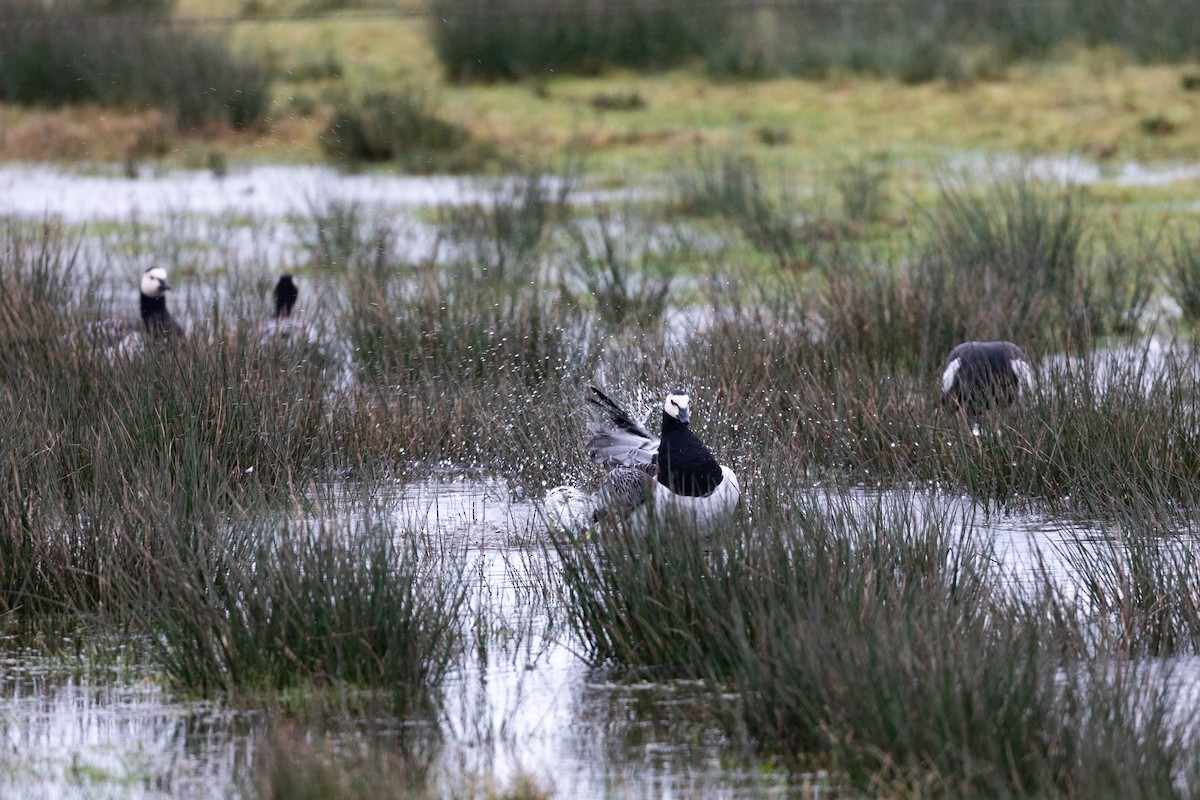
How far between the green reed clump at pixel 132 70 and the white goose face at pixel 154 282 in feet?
29.6

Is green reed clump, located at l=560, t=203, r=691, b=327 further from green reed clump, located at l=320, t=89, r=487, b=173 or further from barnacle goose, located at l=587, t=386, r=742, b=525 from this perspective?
green reed clump, located at l=320, t=89, r=487, b=173

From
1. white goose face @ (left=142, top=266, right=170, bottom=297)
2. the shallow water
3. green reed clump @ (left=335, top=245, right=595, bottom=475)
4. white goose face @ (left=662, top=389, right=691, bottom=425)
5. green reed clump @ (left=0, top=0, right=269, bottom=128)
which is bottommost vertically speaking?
the shallow water

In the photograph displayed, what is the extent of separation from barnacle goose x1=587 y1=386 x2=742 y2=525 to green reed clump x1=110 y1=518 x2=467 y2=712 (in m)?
0.71

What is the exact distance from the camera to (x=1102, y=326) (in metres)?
9.23

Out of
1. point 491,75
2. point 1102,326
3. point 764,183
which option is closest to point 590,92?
point 491,75

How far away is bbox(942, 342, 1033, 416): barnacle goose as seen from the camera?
21.6ft

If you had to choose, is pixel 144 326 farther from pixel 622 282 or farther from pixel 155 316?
pixel 622 282

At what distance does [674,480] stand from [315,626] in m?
1.28

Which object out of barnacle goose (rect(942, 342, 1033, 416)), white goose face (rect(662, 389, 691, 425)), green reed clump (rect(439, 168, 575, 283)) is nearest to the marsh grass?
green reed clump (rect(439, 168, 575, 283))

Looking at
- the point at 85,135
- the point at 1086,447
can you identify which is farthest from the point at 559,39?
the point at 1086,447

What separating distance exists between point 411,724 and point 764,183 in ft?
31.8

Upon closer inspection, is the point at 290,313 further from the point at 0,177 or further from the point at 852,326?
the point at 0,177

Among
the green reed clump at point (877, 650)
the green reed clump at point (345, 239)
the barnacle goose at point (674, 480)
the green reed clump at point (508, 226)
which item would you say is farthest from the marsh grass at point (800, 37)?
the green reed clump at point (877, 650)

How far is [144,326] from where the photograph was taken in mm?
7828
